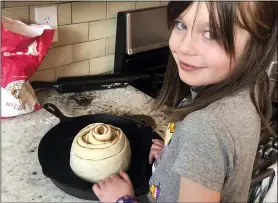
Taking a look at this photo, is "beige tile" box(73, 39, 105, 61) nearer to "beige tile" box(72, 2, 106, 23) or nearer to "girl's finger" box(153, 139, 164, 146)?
"beige tile" box(72, 2, 106, 23)

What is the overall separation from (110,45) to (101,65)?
0.24 ft

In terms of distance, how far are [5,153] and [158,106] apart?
1.18ft

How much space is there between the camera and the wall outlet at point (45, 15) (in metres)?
0.95

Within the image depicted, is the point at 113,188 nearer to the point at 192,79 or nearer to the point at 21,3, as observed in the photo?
the point at 192,79

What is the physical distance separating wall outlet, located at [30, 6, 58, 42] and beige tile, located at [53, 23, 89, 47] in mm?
36

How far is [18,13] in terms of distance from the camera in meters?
0.92

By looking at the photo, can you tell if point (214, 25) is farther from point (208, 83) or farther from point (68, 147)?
point (68, 147)

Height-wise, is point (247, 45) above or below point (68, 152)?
above

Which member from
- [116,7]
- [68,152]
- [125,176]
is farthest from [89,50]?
[125,176]

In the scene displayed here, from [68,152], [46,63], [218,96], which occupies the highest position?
[218,96]

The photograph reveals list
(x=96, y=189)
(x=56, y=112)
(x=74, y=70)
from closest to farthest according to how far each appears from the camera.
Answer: (x=96, y=189) → (x=56, y=112) → (x=74, y=70)

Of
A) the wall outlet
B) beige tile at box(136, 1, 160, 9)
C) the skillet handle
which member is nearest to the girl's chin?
the skillet handle

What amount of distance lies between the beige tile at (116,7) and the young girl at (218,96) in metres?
0.51

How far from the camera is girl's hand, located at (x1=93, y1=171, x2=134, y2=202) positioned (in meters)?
0.66
